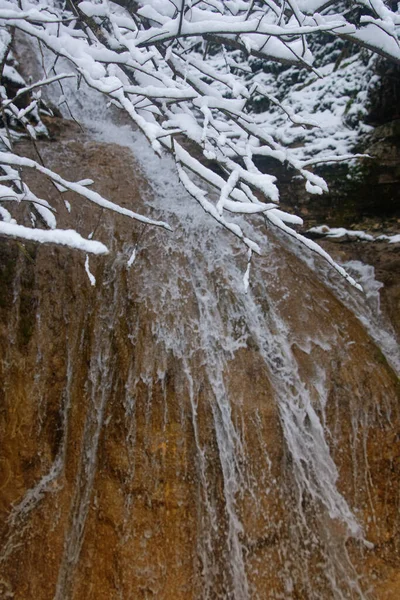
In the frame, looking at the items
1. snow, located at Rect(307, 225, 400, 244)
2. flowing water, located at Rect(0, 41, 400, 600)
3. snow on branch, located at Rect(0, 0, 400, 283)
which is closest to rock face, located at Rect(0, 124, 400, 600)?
flowing water, located at Rect(0, 41, 400, 600)

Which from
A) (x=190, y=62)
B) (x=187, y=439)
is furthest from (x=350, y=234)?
(x=187, y=439)

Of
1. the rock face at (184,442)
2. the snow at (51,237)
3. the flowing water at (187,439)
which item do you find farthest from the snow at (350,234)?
the snow at (51,237)

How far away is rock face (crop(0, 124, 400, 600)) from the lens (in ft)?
8.77

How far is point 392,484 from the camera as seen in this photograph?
2.95 meters

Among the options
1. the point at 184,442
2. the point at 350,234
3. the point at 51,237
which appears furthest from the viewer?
the point at 350,234

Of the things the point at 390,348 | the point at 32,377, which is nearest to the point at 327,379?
the point at 390,348

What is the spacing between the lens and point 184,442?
2891 mm

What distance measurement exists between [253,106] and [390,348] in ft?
15.3

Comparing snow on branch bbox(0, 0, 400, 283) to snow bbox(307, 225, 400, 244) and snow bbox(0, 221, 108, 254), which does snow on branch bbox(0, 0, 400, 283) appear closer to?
snow bbox(0, 221, 108, 254)

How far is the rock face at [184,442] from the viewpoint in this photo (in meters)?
2.67

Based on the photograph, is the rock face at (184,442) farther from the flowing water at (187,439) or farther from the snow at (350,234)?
the snow at (350,234)

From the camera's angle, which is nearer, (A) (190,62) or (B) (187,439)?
(A) (190,62)

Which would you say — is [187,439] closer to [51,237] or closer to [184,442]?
[184,442]

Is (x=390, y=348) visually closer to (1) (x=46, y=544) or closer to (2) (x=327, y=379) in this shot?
(2) (x=327, y=379)
